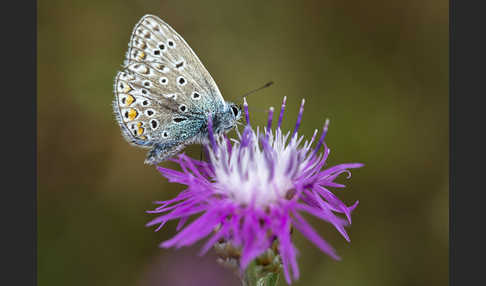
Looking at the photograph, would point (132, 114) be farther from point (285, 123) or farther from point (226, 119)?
point (285, 123)

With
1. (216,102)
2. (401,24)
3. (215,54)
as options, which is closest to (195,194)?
(216,102)

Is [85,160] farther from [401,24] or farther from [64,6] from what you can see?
[401,24]

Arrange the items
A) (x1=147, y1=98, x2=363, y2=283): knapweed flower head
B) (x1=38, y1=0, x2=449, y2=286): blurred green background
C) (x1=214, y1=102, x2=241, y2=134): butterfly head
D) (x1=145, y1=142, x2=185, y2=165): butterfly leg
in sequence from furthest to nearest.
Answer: (x1=38, y1=0, x2=449, y2=286): blurred green background → (x1=214, y1=102, x2=241, y2=134): butterfly head → (x1=145, y1=142, x2=185, y2=165): butterfly leg → (x1=147, y1=98, x2=363, y2=283): knapweed flower head

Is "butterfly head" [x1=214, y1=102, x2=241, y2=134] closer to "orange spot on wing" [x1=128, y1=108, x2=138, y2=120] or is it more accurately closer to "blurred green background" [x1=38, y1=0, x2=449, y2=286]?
"orange spot on wing" [x1=128, y1=108, x2=138, y2=120]

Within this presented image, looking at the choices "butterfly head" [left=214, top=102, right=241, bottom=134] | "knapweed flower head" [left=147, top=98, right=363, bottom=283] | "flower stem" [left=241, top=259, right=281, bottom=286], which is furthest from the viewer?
"butterfly head" [left=214, top=102, right=241, bottom=134]

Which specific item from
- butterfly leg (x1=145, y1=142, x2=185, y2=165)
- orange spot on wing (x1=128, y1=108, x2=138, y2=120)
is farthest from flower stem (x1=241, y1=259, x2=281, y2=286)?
orange spot on wing (x1=128, y1=108, x2=138, y2=120)

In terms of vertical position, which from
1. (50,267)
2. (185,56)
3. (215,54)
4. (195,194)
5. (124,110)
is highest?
(215,54)
